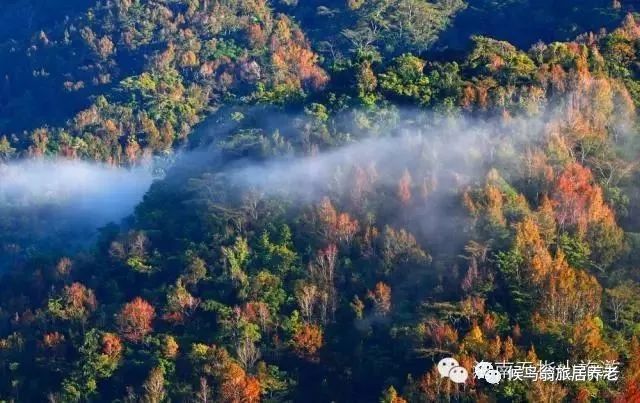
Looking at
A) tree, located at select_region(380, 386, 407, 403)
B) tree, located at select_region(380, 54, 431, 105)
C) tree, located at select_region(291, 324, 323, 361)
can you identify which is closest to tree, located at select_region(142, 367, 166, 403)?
tree, located at select_region(291, 324, 323, 361)

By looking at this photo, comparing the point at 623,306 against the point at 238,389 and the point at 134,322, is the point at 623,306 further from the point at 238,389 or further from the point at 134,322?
the point at 134,322

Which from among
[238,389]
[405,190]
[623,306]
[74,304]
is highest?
[405,190]

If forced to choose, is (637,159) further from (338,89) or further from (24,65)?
(24,65)

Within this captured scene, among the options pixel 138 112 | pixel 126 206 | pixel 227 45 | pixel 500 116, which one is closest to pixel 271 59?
pixel 227 45

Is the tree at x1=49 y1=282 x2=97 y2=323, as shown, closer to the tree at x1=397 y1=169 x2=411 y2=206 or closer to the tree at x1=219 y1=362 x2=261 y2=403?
the tree at x1=219 y1=362 x2=261 y2=403

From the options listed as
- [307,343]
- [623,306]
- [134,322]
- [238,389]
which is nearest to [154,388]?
[238,389]

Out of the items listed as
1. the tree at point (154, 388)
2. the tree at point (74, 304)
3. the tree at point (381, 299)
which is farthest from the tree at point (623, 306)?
the tree at point (74, 304)

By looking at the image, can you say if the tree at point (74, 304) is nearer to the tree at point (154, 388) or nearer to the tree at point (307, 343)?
the tree at point (154, 388)
